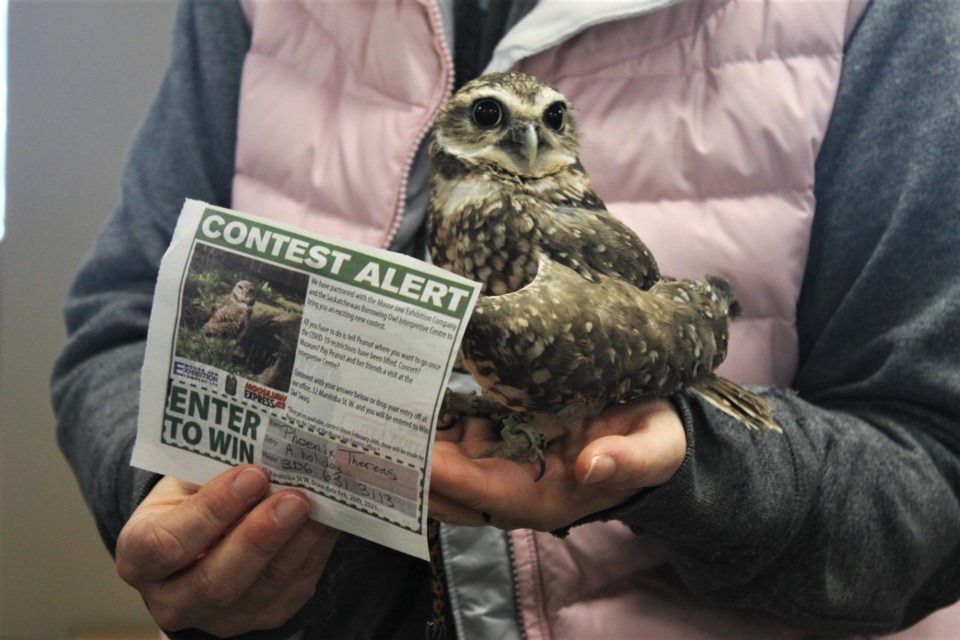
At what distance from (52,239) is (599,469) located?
1.35 m

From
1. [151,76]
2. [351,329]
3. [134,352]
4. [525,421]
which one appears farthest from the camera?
[151,76]

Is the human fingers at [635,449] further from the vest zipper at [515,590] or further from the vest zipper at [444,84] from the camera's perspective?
the vest zipper at [444,84]

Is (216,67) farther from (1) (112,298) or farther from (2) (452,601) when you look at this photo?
(2) (452,601)

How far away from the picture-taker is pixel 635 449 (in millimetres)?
522

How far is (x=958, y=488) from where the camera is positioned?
0.78 meters

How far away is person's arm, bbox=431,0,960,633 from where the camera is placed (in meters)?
0.68

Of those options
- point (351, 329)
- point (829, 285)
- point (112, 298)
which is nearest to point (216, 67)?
point (112, 298)

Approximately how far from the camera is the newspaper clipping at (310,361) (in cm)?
47

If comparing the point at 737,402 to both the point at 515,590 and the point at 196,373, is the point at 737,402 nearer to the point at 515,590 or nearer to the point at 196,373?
the point at 515,590

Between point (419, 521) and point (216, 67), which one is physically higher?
point (216, 67)

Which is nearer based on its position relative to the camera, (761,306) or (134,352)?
(761,306)

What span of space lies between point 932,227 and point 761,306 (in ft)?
0.59

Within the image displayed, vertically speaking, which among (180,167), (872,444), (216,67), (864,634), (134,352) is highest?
(216,67)

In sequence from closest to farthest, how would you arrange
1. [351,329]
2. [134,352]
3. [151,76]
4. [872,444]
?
[351,329]
[872,444]
[134,352]
[151,76]
